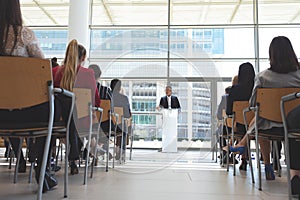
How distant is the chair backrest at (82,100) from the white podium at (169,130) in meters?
3.66

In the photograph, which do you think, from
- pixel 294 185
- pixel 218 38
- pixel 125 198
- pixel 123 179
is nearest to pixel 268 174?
pixel 294 185

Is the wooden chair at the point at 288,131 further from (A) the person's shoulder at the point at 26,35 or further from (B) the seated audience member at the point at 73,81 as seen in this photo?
(A) the person's shoulder at the point at 26,35

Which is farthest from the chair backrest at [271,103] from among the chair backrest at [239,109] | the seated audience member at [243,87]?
the seated audience member at [243,87]

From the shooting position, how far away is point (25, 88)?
4.40 feet

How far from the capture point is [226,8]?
7707 millimetres

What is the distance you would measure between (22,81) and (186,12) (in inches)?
276

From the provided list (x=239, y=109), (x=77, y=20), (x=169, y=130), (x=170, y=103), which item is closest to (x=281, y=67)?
(x=239, y=109)

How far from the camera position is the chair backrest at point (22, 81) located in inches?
51.8

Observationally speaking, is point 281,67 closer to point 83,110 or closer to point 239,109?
point 239,109

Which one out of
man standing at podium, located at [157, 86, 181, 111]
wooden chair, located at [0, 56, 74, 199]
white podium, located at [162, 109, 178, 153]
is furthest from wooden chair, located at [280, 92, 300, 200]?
man standing at podium, located at [157, 86, 181, 111]

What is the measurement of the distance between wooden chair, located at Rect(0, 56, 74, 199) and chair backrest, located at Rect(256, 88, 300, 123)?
125cm

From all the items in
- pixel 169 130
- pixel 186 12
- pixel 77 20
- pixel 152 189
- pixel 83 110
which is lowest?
pixel 152 189

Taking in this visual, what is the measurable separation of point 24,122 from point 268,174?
6.11ft

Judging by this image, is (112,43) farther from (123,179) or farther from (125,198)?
(125,198)
